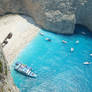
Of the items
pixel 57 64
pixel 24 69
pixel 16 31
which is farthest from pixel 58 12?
pixel 24 69

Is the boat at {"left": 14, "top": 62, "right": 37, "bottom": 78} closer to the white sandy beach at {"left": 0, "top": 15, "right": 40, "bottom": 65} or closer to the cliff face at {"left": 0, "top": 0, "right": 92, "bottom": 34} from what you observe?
the white sandy beach at {"left": 0, "top": 15, "right": 40, "bottom": 65}

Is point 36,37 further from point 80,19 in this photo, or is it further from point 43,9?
point 80,19

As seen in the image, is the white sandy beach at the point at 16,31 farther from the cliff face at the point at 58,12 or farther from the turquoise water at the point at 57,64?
the cliff face at the point at 58,12

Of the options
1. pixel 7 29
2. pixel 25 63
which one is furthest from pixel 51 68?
pixel 7 29

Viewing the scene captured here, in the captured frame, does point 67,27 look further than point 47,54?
Yes

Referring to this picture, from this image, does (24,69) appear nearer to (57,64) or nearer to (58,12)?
(57,64)

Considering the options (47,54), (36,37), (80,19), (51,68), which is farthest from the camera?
(80,19)
